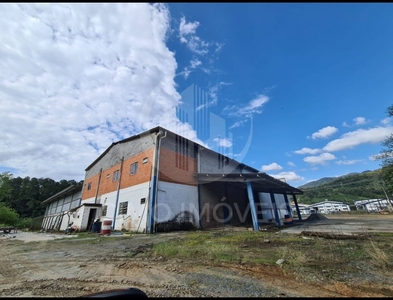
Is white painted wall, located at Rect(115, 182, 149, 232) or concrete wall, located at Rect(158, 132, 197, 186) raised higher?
concrete wall, located at Rect(158, 132, 197, 186)

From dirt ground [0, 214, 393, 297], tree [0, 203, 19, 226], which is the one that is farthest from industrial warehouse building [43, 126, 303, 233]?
tree [0, 203, 19, 226]

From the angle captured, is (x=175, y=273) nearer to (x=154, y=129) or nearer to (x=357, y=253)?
(x=357, y=253)

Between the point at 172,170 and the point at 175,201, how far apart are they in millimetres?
2103

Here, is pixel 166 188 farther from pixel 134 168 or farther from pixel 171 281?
pixel 171 281

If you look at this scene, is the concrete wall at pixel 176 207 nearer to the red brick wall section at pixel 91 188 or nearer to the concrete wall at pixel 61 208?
the red brick wall section at pixel 91 188

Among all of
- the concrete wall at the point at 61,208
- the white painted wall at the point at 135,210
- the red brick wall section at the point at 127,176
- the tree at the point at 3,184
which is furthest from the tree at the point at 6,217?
the white painted wall at the point at 135,210

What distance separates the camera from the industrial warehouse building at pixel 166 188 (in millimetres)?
11177

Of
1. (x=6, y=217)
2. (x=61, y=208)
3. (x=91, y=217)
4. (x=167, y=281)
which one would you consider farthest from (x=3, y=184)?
(x=167, y=281)

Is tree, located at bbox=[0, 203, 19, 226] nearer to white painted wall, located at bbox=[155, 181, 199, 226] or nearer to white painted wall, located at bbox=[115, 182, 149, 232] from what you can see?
white painted wall, located at bbox=[115, 182, 149, 232]

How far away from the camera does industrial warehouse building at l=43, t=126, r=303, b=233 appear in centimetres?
1118

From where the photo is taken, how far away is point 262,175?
10.9m

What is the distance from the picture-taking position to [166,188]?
38.3 feet

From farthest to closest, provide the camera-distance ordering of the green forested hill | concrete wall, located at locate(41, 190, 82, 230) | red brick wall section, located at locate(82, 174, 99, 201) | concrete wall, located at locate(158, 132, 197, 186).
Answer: the green forested hill
concrete wall, located at locate(41, 190, 82, 230)
red brick wall section, located at locate(82, 174, 99, 201)
concrete wall, located at locate(158, 132, 197, 186)

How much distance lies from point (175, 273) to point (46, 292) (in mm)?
1740
